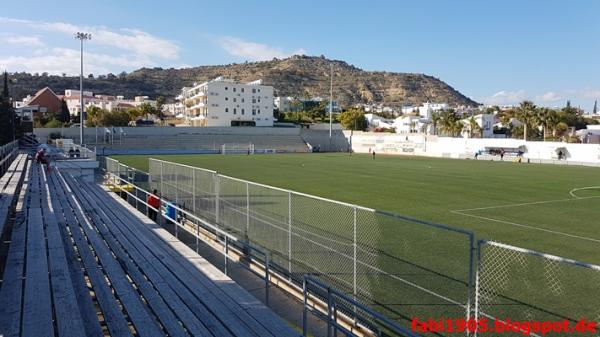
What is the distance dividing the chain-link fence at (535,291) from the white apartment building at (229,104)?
105 m

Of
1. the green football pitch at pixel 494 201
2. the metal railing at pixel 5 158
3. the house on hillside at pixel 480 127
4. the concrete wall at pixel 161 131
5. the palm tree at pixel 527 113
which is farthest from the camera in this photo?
the house on hillside at pixel 480 127

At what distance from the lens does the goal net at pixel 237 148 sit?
258ft

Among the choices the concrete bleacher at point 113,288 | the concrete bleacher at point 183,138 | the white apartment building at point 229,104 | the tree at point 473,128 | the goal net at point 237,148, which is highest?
the white apartment building at point 229,104

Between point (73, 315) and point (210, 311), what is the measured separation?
68.4 inches

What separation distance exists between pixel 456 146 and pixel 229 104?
61.0 metres

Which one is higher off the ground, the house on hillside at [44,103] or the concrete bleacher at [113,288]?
the house on hillside at [44,103]

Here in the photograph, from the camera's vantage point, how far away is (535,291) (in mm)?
9164

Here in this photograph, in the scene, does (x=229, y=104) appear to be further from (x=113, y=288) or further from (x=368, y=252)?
(x=113, y=288)

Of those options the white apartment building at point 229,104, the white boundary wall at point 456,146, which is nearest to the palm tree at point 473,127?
the white boundary wall at point 456,146

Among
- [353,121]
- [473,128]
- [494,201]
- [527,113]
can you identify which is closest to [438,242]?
[494,201]

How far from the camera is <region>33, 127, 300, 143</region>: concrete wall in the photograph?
74312 mm

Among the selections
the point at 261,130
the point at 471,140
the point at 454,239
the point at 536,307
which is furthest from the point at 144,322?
the point at 261,130

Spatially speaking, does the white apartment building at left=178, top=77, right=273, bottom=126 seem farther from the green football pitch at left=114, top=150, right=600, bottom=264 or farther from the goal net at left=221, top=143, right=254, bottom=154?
the green football pitch at left=114, top=150, right=600, bottom=264

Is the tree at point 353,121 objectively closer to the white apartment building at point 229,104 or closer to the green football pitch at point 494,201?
the white apartment building at point 229,104
